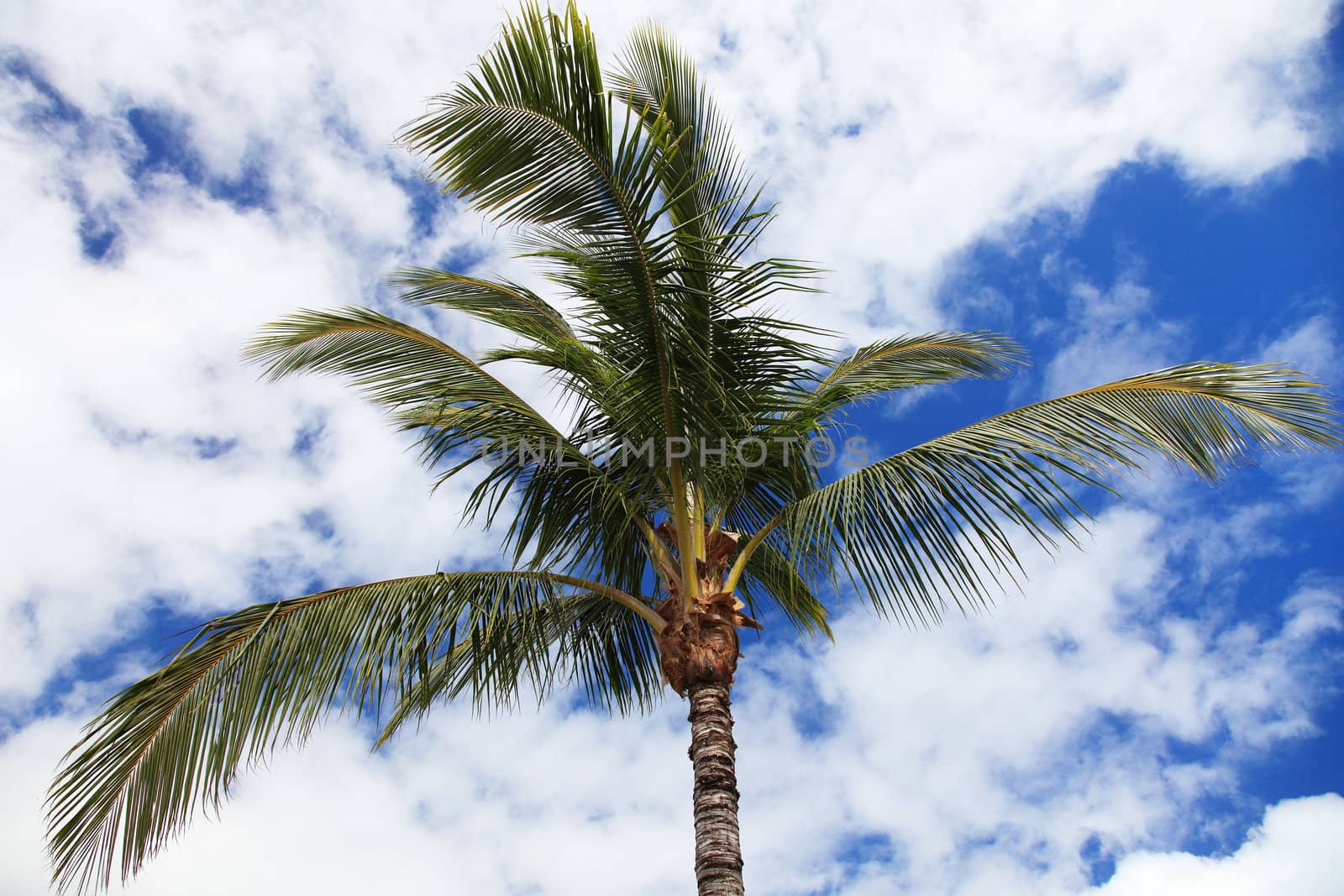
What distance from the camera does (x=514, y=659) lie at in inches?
233

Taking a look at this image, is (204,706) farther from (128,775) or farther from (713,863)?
(713,863)

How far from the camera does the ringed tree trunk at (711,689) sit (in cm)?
465

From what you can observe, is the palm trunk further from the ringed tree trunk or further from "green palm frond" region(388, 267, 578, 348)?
"green palm frond" region(388, 267, 578, 348)

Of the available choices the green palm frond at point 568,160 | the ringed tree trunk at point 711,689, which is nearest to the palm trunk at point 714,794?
the ringed tree trunk at point 711,689

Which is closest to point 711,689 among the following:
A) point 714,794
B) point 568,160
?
point 714,794

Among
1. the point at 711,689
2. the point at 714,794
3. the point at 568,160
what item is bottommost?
the point at 714,794

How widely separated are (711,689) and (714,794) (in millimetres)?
562

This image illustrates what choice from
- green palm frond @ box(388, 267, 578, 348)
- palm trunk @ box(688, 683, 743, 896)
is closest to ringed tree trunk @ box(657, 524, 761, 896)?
palm trunk @ box(688, 683, 743, 896)

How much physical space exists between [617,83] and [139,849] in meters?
5.34

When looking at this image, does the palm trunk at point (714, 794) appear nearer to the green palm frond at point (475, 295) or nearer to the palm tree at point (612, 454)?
the palm tree at point (612, 454)

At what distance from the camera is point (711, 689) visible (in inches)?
205

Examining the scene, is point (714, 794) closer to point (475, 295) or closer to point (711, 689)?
point (711, 689)

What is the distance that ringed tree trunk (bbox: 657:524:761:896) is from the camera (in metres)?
4.65

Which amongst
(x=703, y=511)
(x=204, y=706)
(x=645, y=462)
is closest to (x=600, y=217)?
(x=645, y=462)
